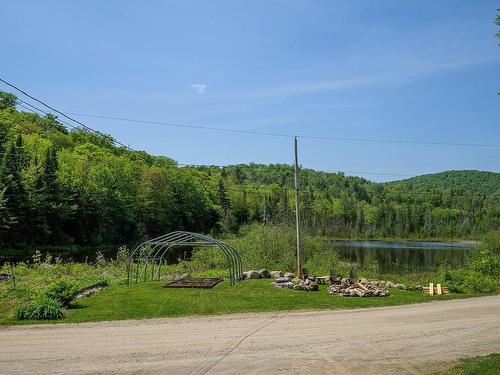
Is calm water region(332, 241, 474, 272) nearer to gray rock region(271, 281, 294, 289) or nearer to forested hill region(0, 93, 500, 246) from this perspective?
forested hill region(0, 93, 500, 246)

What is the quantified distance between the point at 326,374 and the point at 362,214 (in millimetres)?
160143

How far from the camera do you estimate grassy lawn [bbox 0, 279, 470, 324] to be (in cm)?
1772

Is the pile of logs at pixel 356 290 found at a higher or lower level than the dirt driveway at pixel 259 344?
higher

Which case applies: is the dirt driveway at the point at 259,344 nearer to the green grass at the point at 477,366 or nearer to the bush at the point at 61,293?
the green grass at the point at 477,366

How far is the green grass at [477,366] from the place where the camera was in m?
10.1

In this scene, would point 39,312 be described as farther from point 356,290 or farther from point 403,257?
point 403,257

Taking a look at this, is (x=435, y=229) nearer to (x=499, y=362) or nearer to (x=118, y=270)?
(x=118, y=270)

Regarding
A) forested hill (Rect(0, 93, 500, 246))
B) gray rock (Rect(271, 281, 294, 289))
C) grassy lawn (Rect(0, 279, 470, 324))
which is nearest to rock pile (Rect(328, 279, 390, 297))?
grassy lawn (Rect(0, 279, 470, 324))

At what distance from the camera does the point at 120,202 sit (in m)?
82.2

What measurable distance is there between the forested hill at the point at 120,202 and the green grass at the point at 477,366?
1636cm

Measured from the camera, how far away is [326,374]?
1048cm

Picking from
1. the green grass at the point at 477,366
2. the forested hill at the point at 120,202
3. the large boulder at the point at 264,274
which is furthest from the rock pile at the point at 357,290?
the green grass at the point at 477,366

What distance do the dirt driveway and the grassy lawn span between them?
1.11 meters

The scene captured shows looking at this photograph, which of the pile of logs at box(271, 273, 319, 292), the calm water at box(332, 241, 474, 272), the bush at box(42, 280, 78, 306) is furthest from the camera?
the calm water at box(332, 241, 474, 272)
